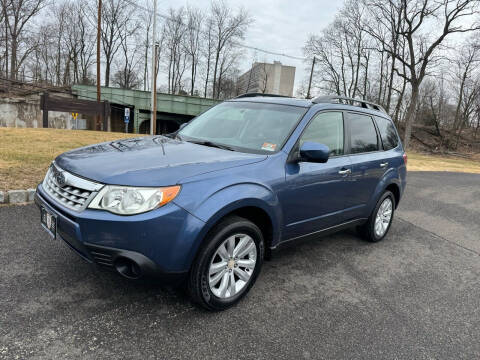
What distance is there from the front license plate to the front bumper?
0.27m

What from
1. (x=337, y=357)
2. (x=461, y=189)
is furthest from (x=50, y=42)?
(x=337, y=357)

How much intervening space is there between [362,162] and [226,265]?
7.28ft

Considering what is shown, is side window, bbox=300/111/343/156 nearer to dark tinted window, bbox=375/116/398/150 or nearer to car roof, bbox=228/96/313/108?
car roof, bbox=228/96/313/108

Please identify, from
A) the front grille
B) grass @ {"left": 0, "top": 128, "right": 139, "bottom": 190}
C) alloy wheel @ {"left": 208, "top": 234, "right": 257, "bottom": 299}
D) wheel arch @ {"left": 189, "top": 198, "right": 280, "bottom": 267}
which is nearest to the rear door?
wheel arch @ {"left": 189, "top": 198, "right": 280, "bottom": 267}

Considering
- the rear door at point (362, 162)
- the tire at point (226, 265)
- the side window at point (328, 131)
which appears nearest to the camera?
the tire at point (226, 265)

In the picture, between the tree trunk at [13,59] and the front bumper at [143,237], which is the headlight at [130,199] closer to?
the front bumper at [143,237]

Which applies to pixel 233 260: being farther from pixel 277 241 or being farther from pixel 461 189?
pixel 461 189

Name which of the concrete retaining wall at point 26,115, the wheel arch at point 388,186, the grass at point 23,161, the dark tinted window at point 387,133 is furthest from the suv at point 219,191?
the concrete retaining wall at point 26,115

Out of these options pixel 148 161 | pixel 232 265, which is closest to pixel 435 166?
pixel 232 265

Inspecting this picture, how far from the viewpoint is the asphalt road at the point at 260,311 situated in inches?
93.4

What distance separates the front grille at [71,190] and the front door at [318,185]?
5.13ft

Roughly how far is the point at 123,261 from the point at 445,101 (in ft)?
178

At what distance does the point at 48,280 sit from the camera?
303 centimetres

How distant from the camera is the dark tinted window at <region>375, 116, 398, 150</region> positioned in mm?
4703
